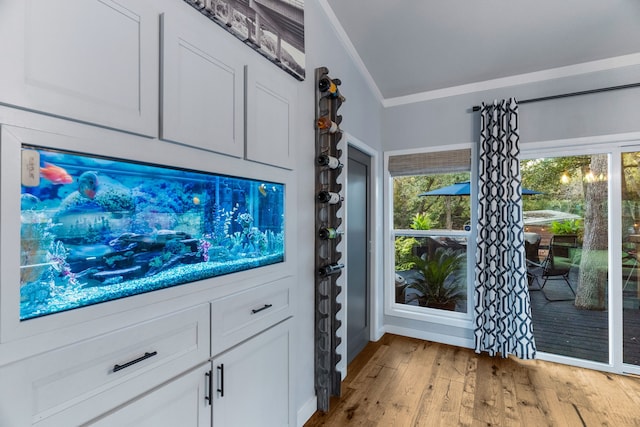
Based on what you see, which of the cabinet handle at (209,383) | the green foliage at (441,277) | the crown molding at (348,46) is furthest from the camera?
the green foliage at (441,277)

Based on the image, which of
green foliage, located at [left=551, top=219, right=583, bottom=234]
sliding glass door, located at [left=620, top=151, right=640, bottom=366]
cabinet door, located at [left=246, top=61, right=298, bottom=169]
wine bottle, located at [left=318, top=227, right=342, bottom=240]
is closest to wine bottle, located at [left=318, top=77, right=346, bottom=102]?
cabinet door, located at [left=246, top=61, right=298, bottom=169]

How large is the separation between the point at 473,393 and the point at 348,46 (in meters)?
2.90

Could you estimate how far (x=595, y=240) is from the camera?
2787 millimetres

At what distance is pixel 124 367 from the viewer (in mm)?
915

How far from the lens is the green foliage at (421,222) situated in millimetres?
3416

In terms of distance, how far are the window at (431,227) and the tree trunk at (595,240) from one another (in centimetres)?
96

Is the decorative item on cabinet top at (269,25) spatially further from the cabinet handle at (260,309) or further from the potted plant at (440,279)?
the potted plant at (440,279)

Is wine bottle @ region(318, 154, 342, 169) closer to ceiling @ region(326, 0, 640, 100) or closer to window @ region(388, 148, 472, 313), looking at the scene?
ceiling @ region(326, 0, 640, 100)

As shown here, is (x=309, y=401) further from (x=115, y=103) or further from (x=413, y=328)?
(x=115, y=103)

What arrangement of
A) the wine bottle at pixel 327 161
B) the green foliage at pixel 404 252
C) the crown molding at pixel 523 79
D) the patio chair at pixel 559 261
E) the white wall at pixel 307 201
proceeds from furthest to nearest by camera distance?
the green foliage at pixel 404 252, the patio chair at pixel 559 261, the crown molding at pixel 523 79, the wine bottle at pixel 327 161, the white wall at pixel 307 201

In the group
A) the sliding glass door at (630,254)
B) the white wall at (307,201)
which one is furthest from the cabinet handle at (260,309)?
the sliding glass door at (630,254)

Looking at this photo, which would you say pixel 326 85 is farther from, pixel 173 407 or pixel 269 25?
pixel 173 407

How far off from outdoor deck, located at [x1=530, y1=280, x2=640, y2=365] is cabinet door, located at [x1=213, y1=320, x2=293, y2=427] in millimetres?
2613

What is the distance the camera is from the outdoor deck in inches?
105
